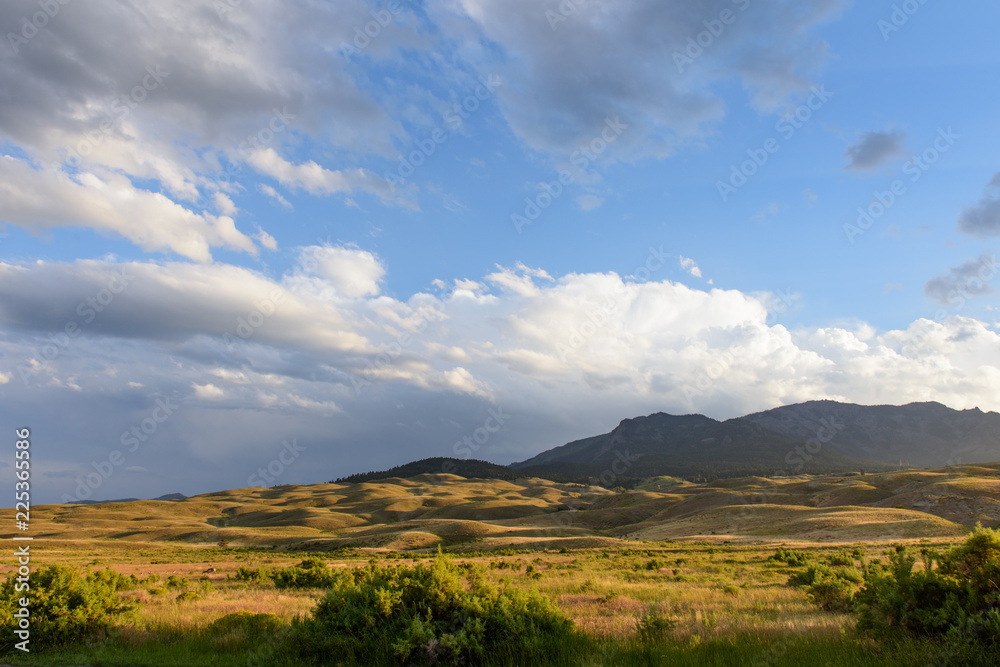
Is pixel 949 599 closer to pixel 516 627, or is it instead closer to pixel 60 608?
pixel 516 627

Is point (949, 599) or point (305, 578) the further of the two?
point (305, 578)

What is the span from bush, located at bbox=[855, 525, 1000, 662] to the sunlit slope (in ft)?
173

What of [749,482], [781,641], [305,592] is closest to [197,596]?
[305,592]

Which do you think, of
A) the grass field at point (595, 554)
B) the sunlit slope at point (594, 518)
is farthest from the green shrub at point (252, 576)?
the sunlit slope at point (594, 518)

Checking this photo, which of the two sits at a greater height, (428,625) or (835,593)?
(428,625)

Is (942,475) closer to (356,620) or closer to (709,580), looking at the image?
(709,580)

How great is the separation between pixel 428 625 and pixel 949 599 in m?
9.29

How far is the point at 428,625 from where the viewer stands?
964 cm

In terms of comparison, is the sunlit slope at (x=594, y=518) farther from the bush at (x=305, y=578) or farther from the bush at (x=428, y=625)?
the bush at (x=428, y=625)

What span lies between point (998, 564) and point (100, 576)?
20868mm

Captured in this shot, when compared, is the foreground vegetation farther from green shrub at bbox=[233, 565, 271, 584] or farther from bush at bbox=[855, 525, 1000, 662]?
green shrub at bbox=[233, 565, 271, 584]

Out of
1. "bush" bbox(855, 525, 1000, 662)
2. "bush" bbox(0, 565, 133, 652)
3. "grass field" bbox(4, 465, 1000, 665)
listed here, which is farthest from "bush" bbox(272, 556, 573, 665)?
"bush" bbox(0, 565, 133, 652)

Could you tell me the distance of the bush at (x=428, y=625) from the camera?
9148 mm

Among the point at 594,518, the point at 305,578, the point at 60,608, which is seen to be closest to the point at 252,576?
the point at 305,578
